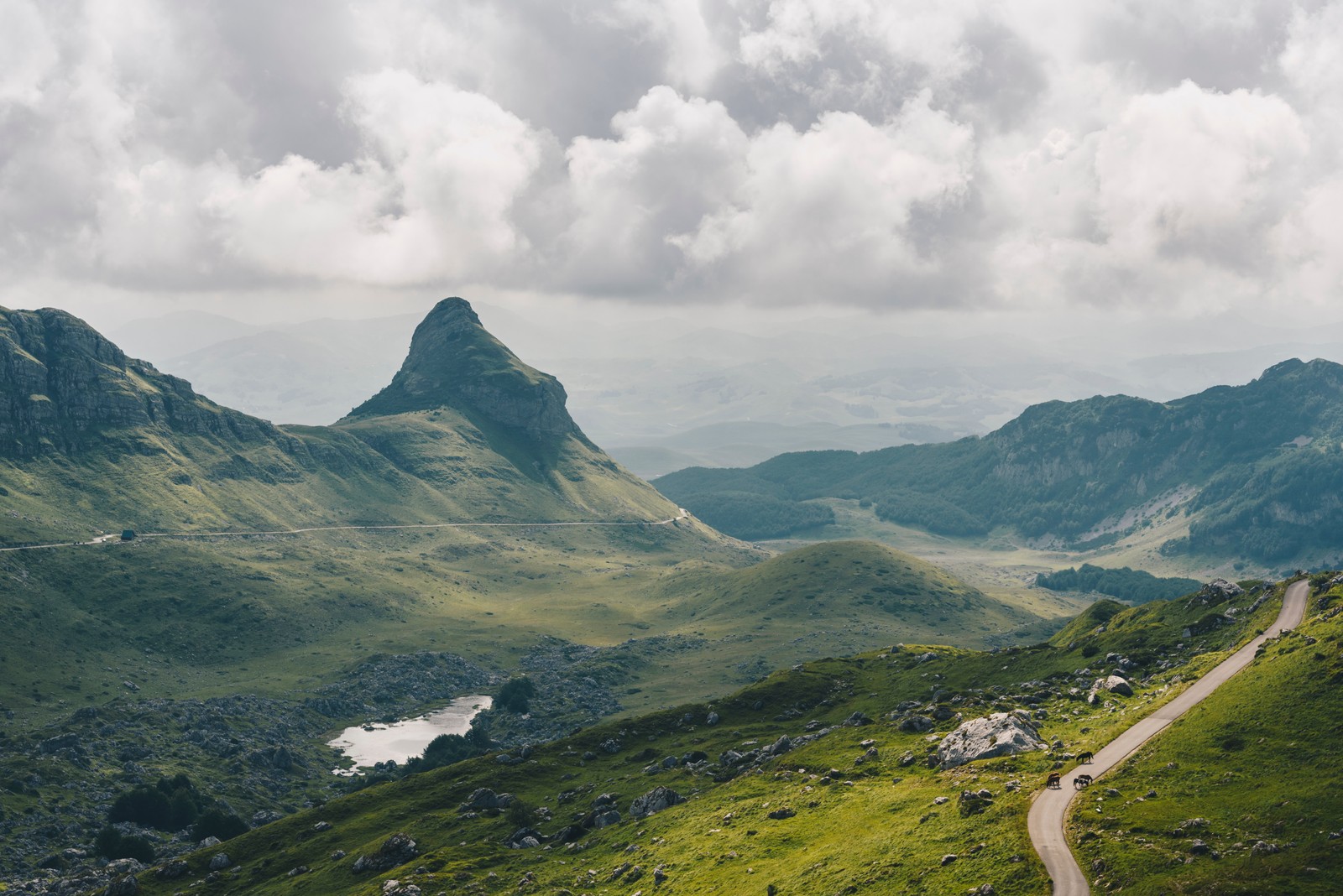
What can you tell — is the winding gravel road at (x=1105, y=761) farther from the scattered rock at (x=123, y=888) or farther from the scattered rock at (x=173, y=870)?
the scattered rock at (x=173, y=870)

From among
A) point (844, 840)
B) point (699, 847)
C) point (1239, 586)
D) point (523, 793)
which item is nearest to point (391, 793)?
point (523, 793)

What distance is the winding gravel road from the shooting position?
7325cm

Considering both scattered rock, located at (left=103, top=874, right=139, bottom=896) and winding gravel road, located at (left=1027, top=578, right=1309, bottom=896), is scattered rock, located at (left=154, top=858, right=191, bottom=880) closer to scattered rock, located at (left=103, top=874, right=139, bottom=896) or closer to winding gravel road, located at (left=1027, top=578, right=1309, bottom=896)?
scattered rock, located at (left=103, top=874, right=139, bottom=896)

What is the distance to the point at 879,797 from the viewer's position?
102125 millimetres

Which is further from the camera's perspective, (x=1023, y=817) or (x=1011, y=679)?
(x=1011, y=679)

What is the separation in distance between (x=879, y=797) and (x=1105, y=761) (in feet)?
71.2

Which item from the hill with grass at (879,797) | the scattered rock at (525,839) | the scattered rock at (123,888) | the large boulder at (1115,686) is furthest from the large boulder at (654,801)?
the scattered rock at (123,888)

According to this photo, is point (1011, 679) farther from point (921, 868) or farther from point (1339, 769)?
point (921, 868)

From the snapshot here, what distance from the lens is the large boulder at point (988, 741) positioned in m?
104

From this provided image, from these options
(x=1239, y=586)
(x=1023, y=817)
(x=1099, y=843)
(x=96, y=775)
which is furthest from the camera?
(x=96, y=775)

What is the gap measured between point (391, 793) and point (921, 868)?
299 feet

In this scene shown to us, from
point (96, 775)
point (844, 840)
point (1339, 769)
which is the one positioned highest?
point (1339, 769)

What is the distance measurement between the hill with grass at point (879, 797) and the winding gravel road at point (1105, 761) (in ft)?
4.66

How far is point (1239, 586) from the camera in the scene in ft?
557
